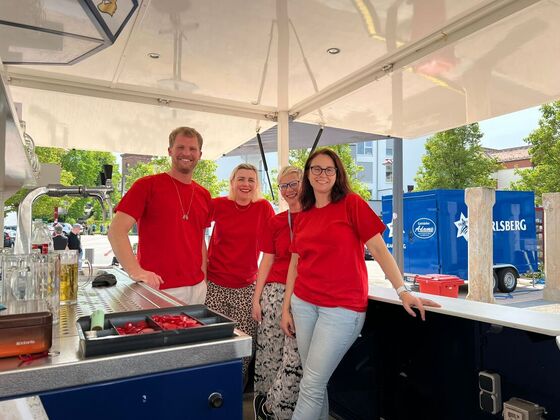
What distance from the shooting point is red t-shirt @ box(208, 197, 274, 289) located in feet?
8.90

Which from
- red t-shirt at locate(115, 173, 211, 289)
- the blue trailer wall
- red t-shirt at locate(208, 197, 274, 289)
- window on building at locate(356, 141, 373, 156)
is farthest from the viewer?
window on building at locate(356, 141, 373, 156)

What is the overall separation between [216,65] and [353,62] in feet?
3.06

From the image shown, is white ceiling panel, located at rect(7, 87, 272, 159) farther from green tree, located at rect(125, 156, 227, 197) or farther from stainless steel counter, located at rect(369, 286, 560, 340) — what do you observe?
green tree, located at rect(125, 156, 227, 197)

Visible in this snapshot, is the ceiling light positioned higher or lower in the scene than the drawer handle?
higher

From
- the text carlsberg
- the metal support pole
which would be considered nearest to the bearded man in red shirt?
the metal support pole

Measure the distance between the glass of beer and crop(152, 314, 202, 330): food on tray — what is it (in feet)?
2.02

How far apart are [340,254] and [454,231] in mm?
7189

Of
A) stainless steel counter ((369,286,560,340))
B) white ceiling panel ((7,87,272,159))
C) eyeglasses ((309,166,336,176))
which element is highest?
white ceiling panel ((7,87,272,159))

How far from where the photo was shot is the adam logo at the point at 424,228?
8383mm

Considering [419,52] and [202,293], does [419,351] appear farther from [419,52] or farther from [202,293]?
[419,52]

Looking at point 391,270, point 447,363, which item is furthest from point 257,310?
point 447,363

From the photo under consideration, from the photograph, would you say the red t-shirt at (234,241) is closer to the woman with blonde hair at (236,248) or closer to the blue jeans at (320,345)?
the woman with blonde hair at (236,248)

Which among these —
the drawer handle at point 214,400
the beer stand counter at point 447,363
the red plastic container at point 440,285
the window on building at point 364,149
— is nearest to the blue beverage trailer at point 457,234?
the red plastic container at point 440,285

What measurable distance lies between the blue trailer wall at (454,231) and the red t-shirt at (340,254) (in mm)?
6861
